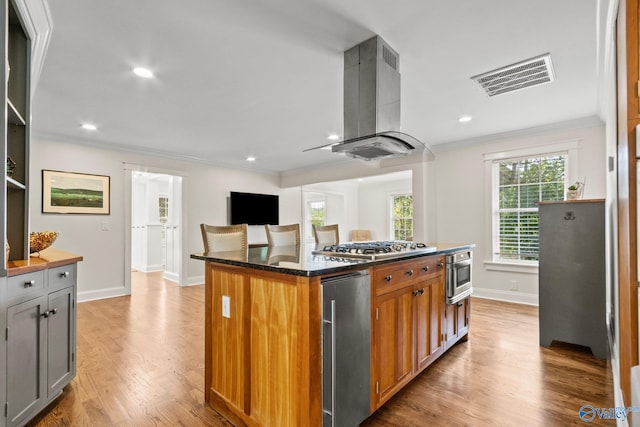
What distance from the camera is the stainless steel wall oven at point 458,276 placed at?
2576 millimetres

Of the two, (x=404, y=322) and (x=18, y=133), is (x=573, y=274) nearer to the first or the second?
(x=404, y=322)

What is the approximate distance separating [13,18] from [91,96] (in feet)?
4.46

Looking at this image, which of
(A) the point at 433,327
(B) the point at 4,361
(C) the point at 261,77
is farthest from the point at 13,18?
(A) the point at 433,327

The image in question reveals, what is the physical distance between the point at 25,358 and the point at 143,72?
217 cm

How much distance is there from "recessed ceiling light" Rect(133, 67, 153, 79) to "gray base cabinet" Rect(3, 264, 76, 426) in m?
1.61

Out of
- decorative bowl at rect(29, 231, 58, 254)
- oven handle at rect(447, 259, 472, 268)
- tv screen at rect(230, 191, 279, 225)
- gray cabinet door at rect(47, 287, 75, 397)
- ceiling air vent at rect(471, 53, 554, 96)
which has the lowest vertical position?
gray cabinet door at rect(47, 287, 75, 397)

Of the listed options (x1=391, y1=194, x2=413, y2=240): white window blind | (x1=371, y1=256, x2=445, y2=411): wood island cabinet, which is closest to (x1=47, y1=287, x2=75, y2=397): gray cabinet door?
(x1=371, y1=256, x2=445, y2=411): wood island cabinet

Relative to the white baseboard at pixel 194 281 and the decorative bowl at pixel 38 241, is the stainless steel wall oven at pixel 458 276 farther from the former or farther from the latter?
the white baseboard at pixel 194 281

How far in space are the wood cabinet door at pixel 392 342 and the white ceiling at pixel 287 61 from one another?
1742 mm

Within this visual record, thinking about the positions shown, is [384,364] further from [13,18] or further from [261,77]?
[13,18]

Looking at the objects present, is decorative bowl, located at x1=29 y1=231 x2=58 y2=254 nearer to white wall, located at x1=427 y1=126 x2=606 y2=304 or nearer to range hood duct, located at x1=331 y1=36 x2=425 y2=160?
range hood duct, located at x1=331 y1=36 x2=425 y2=160

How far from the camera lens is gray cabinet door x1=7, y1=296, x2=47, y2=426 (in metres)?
1.56

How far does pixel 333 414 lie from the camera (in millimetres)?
1472

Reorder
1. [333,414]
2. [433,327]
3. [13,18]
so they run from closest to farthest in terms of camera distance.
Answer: [333,414] → [13,18] → [433,327]
